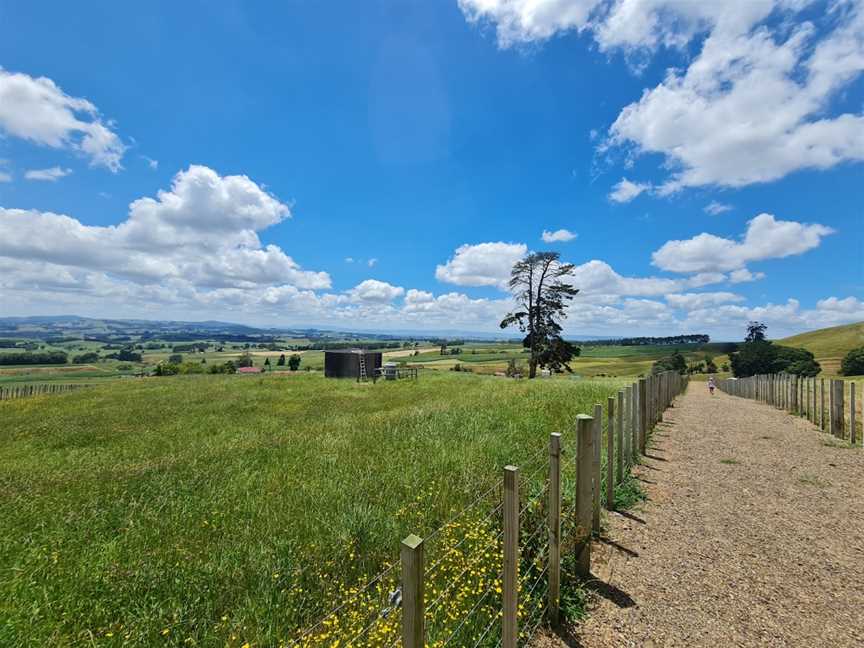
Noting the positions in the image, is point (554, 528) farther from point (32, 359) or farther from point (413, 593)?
point (32, 359)

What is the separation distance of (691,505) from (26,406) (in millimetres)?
29138

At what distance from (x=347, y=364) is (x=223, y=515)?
3095cm

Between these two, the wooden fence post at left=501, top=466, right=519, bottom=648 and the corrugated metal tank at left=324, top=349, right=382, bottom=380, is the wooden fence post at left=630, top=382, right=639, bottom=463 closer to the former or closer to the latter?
the wooden fence post at left=501, top=466, right=519, bottom=648

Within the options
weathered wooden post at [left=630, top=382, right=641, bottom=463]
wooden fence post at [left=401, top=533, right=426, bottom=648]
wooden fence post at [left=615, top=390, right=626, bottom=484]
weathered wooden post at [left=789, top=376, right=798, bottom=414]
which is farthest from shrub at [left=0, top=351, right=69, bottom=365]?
weathered wooden post at [left=789, top=376, right=798, bottom=414]

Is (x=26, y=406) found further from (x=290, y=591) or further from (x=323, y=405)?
(x=290, y=591)

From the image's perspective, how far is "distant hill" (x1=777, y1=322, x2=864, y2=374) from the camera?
80.1 m

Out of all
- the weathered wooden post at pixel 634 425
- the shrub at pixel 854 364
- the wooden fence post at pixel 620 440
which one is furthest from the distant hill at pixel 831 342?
the wooden fence post at pixel 620 440

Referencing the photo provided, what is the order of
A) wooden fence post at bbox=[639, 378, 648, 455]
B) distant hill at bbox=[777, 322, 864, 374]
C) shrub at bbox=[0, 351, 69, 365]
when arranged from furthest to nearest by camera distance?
shrub at bbox=[0, 351, 69, 365]
distant hill at bbox=[777, 322, 864, 374]
wooden fence post at bbox=[639, 378, 648, 455]

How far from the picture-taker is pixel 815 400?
1403 cm

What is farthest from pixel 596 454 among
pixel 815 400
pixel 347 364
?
pixel 347 364

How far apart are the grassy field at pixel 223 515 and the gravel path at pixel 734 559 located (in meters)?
1.88

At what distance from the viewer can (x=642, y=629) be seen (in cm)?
343

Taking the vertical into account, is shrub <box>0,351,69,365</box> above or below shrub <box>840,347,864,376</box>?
below

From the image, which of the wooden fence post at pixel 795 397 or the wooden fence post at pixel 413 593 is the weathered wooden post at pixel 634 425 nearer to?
the wooden fence post at pixel 413 593
